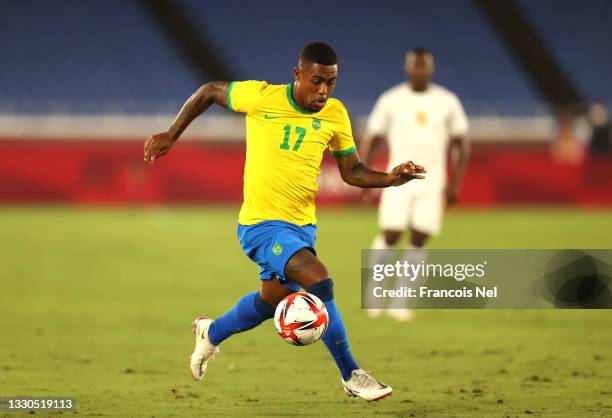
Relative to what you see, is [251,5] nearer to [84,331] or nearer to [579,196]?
[579,196]

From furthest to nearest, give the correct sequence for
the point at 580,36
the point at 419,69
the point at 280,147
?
the point at 580,36 → the point at 419,69 → the point at 280,147

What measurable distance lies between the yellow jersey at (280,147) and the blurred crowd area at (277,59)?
1664 centimetres

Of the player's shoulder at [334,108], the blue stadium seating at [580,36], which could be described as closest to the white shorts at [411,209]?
the player's shoulder at [334,108]

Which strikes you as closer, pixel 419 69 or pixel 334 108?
pixel 334 108

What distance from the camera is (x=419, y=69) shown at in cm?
1047

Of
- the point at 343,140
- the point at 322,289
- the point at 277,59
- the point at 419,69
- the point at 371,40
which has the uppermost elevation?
the point at 371,40

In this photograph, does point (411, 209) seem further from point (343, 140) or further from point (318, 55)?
point (318, 55)

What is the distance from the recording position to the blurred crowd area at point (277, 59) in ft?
80.3

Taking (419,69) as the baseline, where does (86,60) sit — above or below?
above

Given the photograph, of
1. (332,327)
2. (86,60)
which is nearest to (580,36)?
(86,60)

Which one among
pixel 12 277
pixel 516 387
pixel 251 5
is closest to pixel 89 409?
pixel 516 387

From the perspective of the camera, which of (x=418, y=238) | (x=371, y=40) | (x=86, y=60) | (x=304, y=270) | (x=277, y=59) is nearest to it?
(x=304, y=270)

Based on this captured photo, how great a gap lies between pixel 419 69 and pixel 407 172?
4178 millimetres

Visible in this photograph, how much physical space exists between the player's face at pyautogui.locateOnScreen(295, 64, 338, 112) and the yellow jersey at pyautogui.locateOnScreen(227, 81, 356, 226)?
17cm
